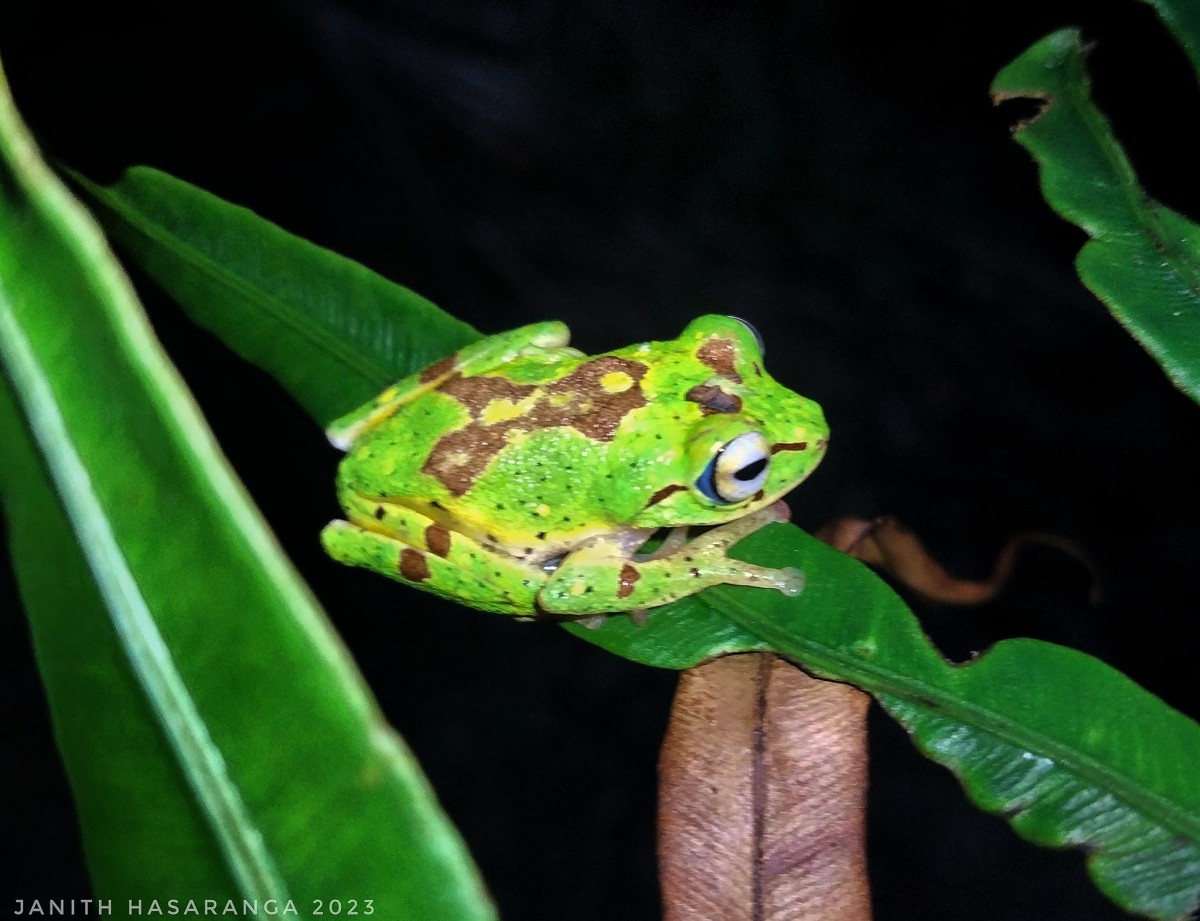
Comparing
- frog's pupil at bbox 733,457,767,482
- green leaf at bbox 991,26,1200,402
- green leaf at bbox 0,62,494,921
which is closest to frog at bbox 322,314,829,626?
frog's pupil at bbox 733,457,767,482

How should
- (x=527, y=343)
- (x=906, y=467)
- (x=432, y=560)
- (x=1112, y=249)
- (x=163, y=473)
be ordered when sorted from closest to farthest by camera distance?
(x=163, y=473)
(x=1112, y=249)
(x=432, y=560)
(x=527, y=343)
(x=906, y=467)

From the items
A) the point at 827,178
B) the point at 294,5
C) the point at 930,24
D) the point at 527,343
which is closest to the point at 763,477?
the point at 527,343

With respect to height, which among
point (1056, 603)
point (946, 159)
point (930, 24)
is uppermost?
point (930, 24)

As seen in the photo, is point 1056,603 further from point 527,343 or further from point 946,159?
point 527,343

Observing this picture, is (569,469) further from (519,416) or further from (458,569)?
(458,569)

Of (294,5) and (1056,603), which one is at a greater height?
(294,5)

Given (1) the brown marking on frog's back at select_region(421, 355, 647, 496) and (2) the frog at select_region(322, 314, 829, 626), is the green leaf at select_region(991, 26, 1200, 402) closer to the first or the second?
(2) the frog at select_region(322, 314, 829, 626)

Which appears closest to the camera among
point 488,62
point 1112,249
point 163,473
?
point 163,473
